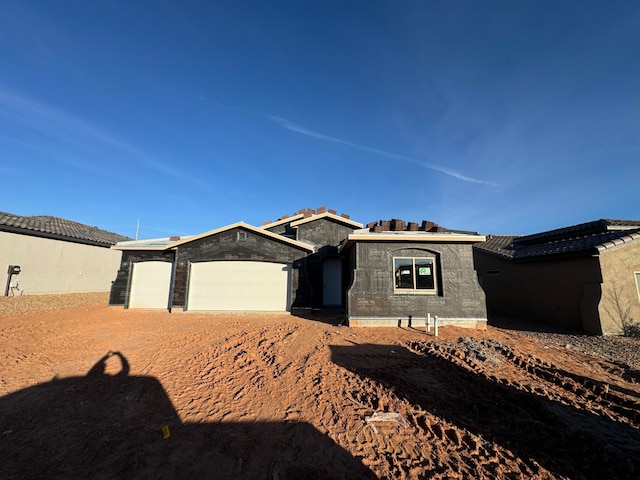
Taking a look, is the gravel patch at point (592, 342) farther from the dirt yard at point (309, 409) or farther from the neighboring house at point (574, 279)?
the dirt yard at point (309, 409)

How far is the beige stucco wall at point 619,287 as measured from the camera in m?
9.78

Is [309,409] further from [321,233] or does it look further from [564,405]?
[321,233]

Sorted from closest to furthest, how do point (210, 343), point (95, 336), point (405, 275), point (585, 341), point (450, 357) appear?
point (450, 357) → point (210, 343) → point (95, 336) → point (585, 341) → point (405, 275)

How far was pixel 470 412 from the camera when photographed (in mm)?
4477

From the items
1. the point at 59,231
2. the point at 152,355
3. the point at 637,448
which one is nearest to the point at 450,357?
the point at 637,448

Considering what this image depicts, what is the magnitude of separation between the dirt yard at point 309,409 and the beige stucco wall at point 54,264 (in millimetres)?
9592

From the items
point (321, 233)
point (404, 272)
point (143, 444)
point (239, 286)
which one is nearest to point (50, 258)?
point (239, 286)

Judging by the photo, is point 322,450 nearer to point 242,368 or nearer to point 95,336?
point 242,368

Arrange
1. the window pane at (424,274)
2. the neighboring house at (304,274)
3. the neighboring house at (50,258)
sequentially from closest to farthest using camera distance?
the neighboring house at (304,274)
the window pane at (424,274)
the neighboring house at (50,258)

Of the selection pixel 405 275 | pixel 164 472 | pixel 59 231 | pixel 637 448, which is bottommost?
pixel 164 472

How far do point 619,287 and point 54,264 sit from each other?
27.5 meters

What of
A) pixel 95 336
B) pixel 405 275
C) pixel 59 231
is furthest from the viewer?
pixel 59 231

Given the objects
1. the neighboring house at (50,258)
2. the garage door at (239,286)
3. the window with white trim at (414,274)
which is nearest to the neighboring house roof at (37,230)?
the neighboring house at (50,258)

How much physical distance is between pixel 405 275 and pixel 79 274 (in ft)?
67.3
